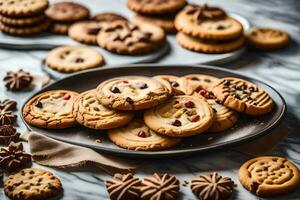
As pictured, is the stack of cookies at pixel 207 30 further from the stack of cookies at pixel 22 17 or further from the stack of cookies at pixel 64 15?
the stack of cookies at pixel 22 17

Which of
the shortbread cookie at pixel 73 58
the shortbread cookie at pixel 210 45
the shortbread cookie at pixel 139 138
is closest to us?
the shortbread cookie at pixel 139 138

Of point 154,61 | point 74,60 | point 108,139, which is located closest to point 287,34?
point 154,61

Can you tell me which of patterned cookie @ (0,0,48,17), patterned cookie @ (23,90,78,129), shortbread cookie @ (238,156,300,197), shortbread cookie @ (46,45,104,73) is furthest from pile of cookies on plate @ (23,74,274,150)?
patterned cookie @ (0,0,48,17)

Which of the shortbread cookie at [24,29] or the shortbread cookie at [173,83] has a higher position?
the shortbread cookie at [173,83]

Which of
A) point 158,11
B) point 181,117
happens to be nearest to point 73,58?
point 158,11

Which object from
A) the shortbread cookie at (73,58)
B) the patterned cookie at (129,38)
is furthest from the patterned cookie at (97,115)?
the patterned cookie at (129,38)

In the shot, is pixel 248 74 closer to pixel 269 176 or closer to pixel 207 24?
pixel 207 24

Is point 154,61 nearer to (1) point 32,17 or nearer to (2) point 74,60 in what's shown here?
(2) point 74,60

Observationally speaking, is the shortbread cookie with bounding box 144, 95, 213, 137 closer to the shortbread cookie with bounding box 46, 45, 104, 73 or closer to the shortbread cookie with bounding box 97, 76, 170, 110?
the shortbread cookie with bounding box 97, 76, 170, 110
